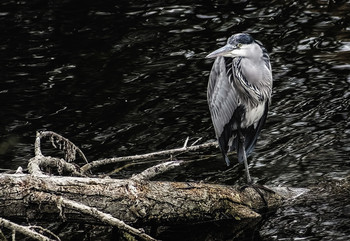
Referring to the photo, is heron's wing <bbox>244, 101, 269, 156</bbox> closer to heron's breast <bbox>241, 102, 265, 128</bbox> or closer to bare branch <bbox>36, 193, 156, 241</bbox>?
heron's breast <bbox>241, 102, 265, 128</bbox>

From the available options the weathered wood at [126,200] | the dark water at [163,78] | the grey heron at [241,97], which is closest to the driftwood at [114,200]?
the weathered wood at [126,200]

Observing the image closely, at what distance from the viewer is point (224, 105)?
5461mm

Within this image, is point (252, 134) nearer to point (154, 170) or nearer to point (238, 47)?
point (238, 47)

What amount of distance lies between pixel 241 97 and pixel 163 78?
→ 8.34 ft

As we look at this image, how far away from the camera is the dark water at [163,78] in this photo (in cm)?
630

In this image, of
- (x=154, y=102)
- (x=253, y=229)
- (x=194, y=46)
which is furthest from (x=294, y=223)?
(x=194, y=46)

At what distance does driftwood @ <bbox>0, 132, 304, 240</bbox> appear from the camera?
4.05m

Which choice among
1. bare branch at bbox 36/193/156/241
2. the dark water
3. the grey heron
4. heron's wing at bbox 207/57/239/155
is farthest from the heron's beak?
bare branch at bbox 36/193/156/241

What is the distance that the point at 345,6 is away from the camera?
917cm

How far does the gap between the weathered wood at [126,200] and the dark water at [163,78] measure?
121 cm

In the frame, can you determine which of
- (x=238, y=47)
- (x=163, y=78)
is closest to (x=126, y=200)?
(x=238, y=47)

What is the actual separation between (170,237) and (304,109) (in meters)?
2.59

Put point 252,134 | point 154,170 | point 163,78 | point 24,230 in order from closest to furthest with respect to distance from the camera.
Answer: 1. point 24,230
2. point 154,170
3. point 252,134
4. point 163,78

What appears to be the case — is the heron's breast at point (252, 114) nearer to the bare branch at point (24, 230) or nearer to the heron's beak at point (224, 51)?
the heron's beak at point (224, 51)
